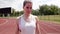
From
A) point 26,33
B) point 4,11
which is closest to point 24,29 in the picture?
point 26,33

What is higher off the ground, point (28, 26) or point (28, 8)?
point (28, 8)

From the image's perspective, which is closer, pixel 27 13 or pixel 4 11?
pixel 27 13

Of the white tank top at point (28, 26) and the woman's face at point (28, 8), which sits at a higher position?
the woman's face at point (28, 8)

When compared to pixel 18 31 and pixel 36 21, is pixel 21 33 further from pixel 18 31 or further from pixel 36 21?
pixel 36 21

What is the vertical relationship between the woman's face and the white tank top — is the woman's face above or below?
above

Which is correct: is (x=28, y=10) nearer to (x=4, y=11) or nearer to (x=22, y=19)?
(x=22, y=19)

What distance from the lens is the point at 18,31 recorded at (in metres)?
2.51

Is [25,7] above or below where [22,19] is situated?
above

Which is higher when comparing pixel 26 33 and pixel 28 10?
pixel 28 10

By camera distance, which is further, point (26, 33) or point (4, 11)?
point (4, 11)

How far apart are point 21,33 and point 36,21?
24 cm

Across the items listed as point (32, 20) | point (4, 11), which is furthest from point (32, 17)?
point (4, 11)

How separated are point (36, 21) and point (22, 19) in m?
0.18

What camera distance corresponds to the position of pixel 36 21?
2521 millimetres
